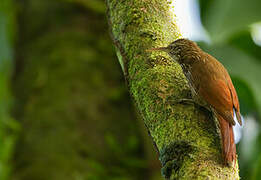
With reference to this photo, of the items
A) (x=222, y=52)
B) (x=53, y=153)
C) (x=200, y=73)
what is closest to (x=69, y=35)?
(x=53, y=153)

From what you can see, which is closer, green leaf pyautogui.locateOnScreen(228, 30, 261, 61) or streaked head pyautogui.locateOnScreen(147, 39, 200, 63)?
streaked head pyautogui.locateOnScreen(147, 39, 200, 63)

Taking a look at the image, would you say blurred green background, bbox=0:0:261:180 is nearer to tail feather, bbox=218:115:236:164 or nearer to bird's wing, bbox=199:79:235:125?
bird's wing, bbox=199:79:235:125

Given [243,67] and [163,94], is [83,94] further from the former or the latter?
[163,94]

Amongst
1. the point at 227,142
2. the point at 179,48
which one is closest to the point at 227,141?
the point at 227,142

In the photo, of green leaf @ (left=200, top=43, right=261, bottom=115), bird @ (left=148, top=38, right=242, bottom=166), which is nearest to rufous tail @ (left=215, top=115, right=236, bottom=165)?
bird @ (left=148, top=38, right=242, bottom=166)

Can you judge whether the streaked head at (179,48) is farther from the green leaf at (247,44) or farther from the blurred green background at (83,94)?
the green leaf at (247,44)

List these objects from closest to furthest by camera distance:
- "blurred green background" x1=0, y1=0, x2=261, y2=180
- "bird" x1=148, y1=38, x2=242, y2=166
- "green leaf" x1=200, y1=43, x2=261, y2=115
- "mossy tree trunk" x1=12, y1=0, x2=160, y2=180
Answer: "bird" x1=148, y1=38, x2=242, y2=166 < "green leaf" x1=200, y1=43, x2=261, y2=115 < "blurred green background" x1=0, y1=0, x2=261, y2=180 < "mossy tree trunk" x1=12, y1=0, x2=160, y2=180

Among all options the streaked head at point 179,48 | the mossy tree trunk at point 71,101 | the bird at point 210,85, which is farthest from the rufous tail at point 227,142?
the mossy tree trunk at point 71,101
